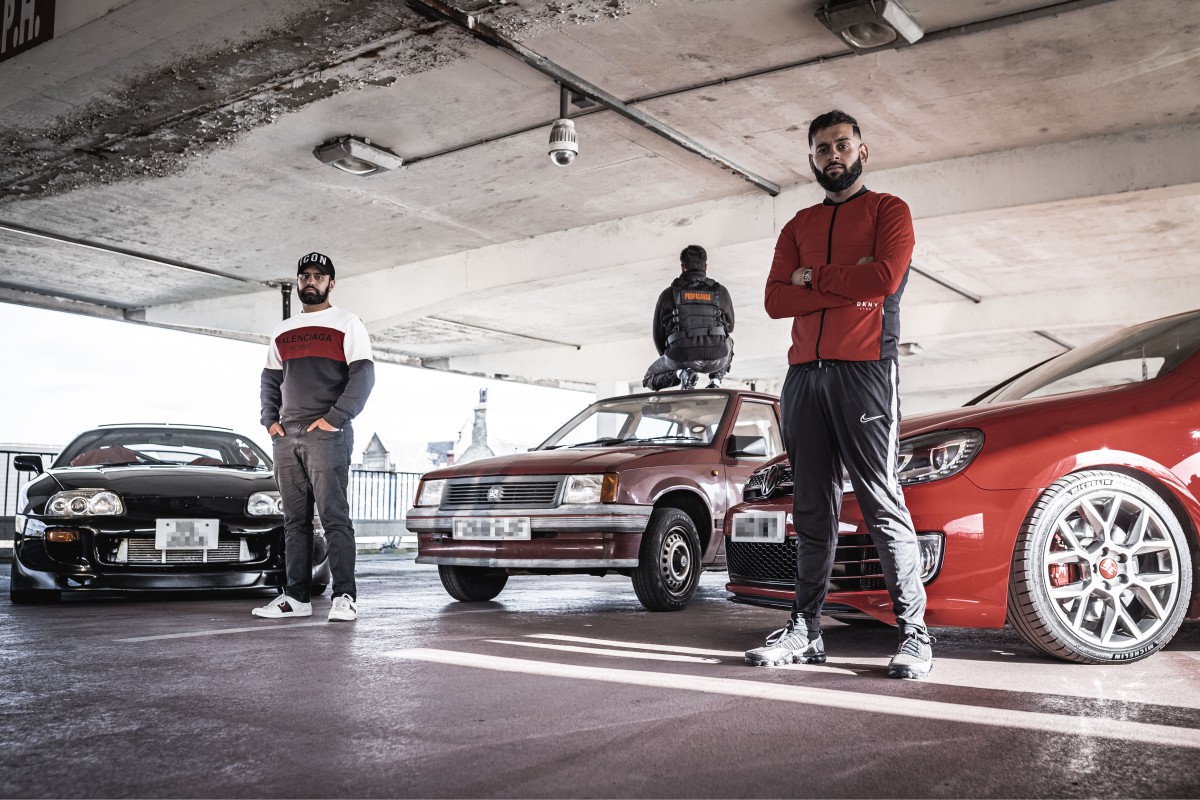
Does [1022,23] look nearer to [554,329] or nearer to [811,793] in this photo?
[811,793]

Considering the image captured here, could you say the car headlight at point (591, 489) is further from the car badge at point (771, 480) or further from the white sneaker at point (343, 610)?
the car badge at point (771, 480)

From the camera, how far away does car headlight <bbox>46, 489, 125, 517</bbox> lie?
5992 mm

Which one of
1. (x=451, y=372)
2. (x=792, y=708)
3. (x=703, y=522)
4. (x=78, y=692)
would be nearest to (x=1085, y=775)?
(x=792, y=708)

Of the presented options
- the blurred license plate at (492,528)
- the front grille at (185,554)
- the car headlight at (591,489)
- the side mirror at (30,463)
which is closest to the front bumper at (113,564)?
the front grille at (185,554)

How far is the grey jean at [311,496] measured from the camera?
539cm

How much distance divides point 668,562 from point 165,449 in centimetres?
400

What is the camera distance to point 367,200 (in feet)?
42.4

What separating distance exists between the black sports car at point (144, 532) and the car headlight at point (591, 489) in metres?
1.90

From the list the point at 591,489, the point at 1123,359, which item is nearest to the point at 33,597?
the point at 591,489

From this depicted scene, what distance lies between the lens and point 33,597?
247 inches

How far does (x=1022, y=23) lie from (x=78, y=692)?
7.66 metres

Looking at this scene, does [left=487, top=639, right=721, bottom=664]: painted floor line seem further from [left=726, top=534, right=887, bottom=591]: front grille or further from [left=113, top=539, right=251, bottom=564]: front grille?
[left=113, top=539, right=251, bottom=564]: front grille

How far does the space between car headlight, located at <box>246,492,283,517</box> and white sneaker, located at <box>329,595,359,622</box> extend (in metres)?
1.17

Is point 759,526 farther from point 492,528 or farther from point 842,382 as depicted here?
point 492,528
